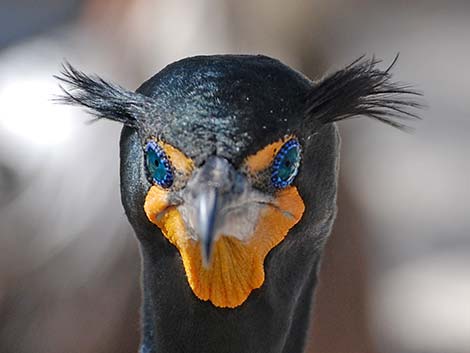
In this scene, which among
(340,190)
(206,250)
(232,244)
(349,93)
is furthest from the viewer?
(340,190)

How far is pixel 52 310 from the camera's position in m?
3.24

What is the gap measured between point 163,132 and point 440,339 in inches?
117

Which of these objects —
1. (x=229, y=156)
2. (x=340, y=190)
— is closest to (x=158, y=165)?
(x=229, y=156)

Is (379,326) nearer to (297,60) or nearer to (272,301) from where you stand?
(297,60)

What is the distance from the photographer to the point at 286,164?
1540 millimetres

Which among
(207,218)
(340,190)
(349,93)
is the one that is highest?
(340,190)

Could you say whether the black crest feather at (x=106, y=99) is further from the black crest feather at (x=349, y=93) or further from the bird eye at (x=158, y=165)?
the black crest feather at (x=349, y=93)

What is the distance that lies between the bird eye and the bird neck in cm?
15

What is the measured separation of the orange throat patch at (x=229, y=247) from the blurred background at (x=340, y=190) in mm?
1665

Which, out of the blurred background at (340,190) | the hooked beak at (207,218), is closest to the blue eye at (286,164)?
the hooked beak at (207,218)

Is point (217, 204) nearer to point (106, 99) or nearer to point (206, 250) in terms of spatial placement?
point (206, 250)

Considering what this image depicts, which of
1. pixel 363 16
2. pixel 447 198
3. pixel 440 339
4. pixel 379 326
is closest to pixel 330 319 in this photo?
pixel 379 326

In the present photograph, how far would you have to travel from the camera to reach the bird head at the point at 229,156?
147cm

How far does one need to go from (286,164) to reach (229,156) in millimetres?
109
